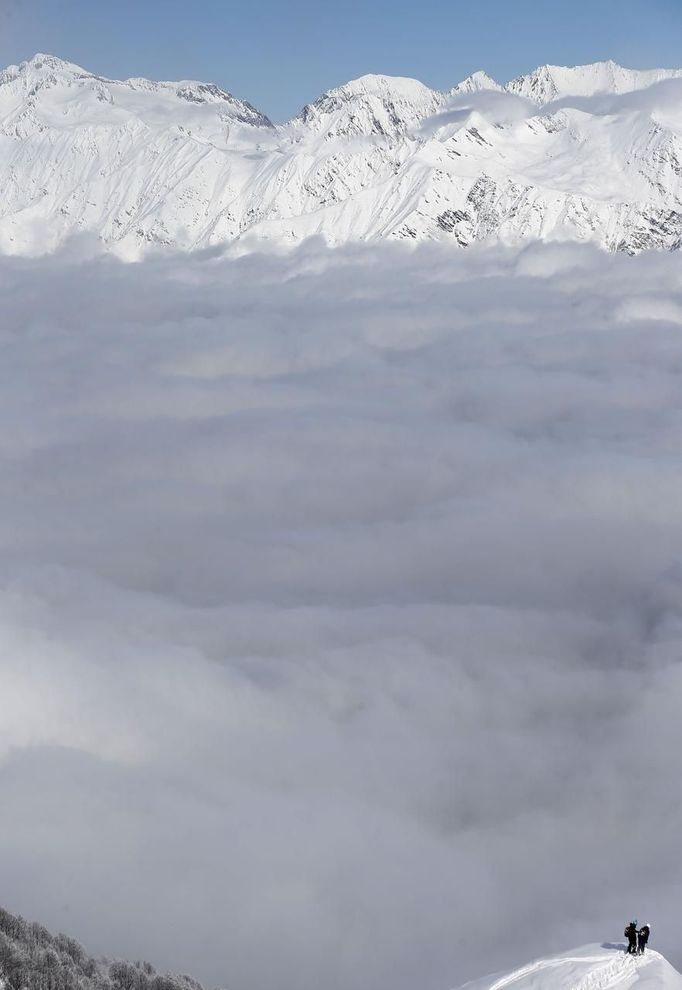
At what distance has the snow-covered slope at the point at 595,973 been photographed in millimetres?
61438

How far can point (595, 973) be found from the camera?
205 feet

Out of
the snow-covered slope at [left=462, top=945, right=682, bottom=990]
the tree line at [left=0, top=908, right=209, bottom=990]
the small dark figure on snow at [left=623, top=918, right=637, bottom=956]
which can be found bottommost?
the tree line at [left=0, top=908, right=209, bottom=990]

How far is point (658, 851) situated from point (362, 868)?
154 feet

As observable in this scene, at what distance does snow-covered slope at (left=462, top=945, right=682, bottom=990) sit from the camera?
6144 centimetres

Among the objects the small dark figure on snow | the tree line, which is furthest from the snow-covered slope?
the tree line

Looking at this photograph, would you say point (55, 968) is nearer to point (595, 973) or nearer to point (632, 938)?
point (595, 973)

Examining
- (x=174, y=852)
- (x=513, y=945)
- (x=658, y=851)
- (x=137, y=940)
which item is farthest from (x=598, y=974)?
(x=658, y=851)

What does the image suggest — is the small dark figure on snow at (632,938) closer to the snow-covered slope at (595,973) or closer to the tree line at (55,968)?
the snow-covered slope at (595,973)

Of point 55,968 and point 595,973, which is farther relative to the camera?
point 55,968

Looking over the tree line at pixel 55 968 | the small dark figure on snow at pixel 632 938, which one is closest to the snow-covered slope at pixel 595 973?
the small dark figure on snow at pixel 632 938

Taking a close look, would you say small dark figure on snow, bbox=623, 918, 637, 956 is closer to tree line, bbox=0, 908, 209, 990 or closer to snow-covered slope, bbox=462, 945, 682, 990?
snow-covered slope, bbox=462, 945, 682, 990

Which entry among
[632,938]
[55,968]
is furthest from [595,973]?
[55,968]

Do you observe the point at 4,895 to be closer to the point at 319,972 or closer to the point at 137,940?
the point at 137,940

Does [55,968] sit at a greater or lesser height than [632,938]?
lesser
